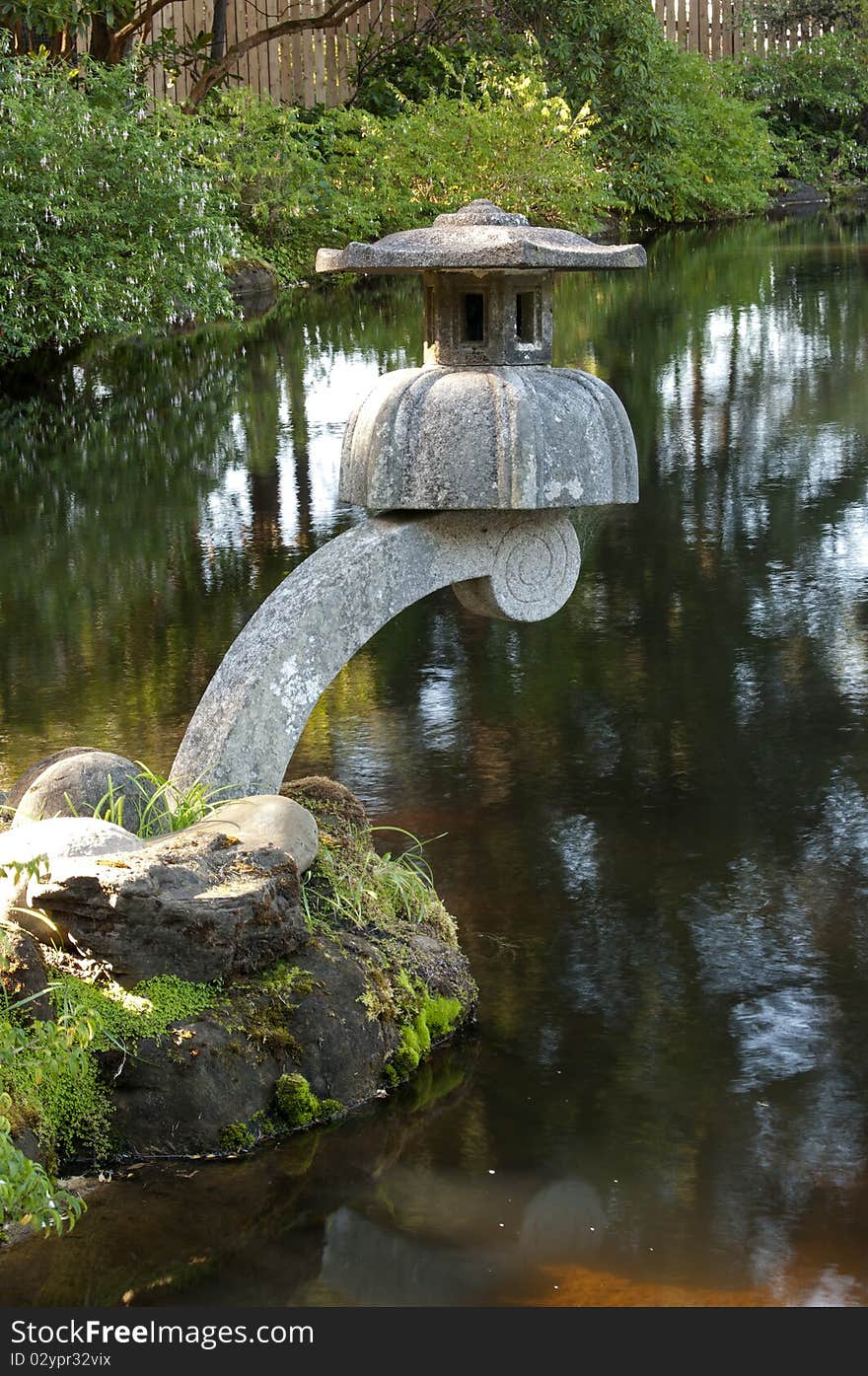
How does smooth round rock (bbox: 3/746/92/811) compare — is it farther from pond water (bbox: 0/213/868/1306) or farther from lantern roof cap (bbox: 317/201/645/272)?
lantern roof cap (bbox: 317/201/645/272)

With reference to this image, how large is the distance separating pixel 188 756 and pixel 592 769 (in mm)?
2118

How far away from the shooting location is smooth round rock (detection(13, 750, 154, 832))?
4977 millimetres

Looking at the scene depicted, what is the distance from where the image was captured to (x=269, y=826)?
475cm

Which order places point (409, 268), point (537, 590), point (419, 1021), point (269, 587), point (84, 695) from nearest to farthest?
point (419, 1021) → point (409, 268) → point (537, 590) → point (84, 695) → point (269, 587)

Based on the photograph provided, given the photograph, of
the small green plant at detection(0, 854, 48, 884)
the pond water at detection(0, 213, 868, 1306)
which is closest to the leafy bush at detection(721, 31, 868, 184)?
the pond water at detection(0, 213, 868, 1306)

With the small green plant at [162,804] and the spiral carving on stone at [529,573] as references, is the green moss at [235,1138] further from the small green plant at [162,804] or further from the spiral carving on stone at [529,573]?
the spiral carving on stone at [529,573]

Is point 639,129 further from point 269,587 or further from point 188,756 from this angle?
point 188,756

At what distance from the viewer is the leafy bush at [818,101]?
31375 millimetres

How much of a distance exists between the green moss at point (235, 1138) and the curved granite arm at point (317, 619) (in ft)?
3.77

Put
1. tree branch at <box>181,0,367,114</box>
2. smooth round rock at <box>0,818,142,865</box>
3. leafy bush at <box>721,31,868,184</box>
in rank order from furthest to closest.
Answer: leafy bush at <box>721,31,868,184</box>, tree branch at <box>181,0,367,114</box>, smooth round rock at <box>0,818,142,865</box>

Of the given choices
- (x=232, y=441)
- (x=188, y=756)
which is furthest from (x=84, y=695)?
(x=232, y=441)

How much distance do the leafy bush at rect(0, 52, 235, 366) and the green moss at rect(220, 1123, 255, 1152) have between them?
32.5 ft

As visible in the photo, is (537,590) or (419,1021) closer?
(419,1021)

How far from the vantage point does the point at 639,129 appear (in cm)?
2559
